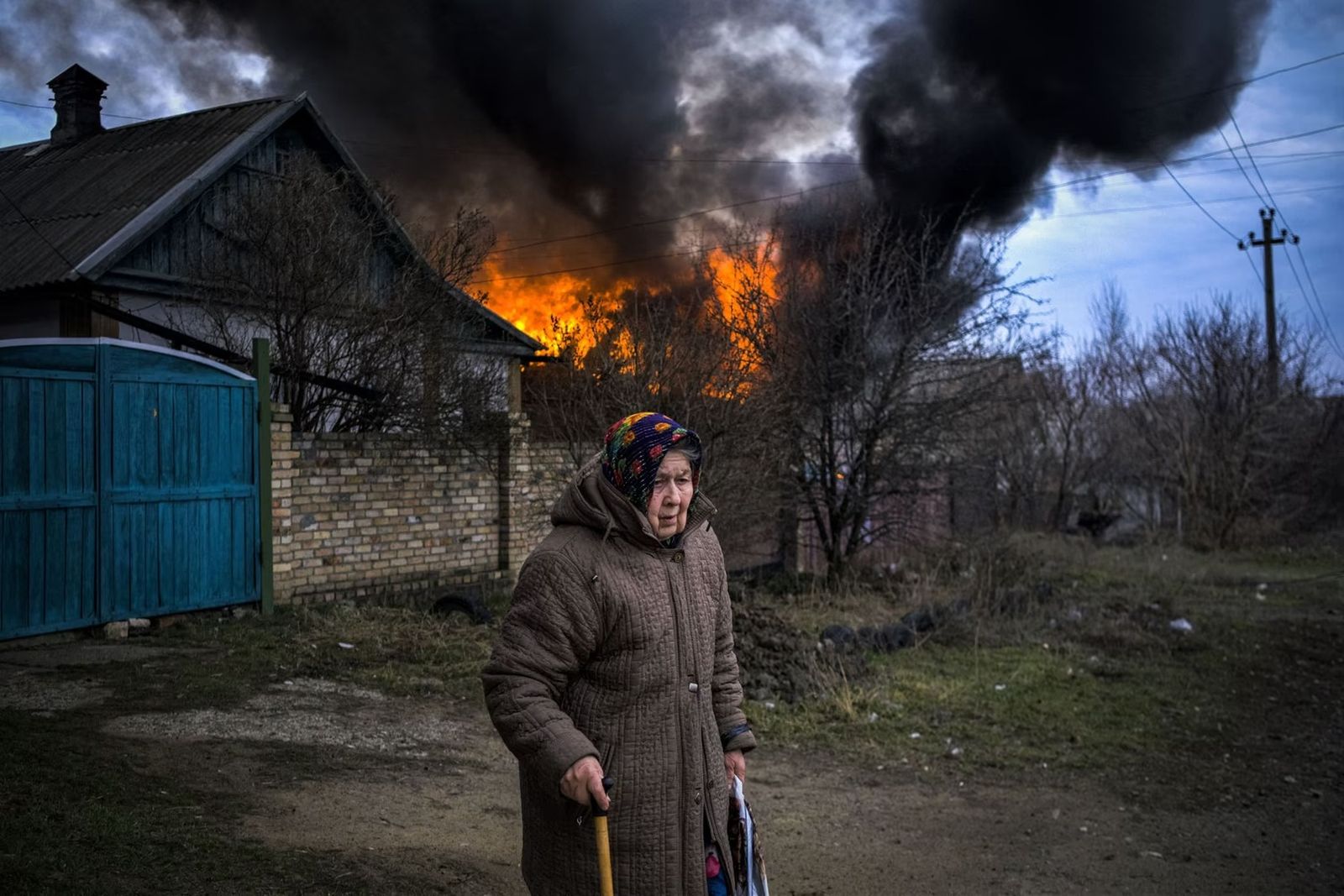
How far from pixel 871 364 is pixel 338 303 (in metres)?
5.96

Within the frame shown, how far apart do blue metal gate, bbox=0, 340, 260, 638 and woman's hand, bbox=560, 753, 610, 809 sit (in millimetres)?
5916

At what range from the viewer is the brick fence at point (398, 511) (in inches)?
338

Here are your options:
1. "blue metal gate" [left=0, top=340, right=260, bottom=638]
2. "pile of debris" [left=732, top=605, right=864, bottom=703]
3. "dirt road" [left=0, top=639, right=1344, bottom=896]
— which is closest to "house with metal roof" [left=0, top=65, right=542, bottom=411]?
"blue metal gate" [left=0, top=340, right=260, bottom=638]

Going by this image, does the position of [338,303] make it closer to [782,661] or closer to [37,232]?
[37,232]

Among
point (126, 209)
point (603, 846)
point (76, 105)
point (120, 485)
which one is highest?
point (76, 105)

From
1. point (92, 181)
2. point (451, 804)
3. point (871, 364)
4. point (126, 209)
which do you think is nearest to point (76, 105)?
point (92, 181)

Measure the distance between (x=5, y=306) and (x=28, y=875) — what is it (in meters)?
9.14

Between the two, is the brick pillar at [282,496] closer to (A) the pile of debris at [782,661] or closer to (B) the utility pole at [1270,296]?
(A) the pile of debris at [782,661]

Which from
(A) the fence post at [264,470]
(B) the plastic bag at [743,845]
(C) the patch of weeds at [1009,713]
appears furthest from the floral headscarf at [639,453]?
(A) the fence post at [264,470]

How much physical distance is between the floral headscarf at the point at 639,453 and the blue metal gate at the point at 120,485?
576cm

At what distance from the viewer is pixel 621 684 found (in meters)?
2.42

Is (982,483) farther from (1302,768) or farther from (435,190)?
(435,190)

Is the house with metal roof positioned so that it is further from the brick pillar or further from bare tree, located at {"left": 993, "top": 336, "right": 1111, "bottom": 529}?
bare tree, located at {"left": 993, "top": 336, "right": 1111, "bottom": 529}

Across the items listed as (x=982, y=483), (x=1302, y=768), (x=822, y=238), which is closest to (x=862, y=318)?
(x=822, y=238)
